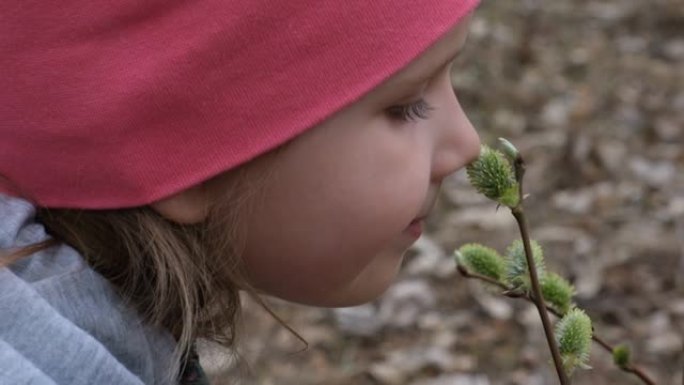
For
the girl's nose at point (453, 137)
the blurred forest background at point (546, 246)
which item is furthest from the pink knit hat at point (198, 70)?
the blurred forest background at point (546, 246)

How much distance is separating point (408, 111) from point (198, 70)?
12.4 inches

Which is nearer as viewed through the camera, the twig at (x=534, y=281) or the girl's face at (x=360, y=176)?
the twig at (x=534, y=281)

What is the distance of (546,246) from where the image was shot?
4035 millimetres

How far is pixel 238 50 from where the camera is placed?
1.67 m

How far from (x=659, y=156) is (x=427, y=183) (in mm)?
3010

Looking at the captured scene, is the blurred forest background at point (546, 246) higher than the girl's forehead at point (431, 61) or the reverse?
the reverse

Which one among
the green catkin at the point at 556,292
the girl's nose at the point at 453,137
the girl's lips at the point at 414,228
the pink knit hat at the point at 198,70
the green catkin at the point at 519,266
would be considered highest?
the pink knit hat at the point at 198,70

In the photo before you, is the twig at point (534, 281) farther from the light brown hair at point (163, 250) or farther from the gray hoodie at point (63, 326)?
the gray hoodie at point (63, 326)

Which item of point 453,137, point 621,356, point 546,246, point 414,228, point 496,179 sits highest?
point 496,179

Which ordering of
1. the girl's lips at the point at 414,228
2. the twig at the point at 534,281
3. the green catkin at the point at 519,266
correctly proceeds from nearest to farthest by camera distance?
the twig at the point at 534,281 → the green catkin at the point at 519,266 → the girl's lips at the point at 414,228

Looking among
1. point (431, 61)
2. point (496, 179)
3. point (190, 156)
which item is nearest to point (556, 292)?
point (496, 179)

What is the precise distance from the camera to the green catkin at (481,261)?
168 centimetres

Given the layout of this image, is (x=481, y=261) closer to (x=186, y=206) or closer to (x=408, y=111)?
(x=408, y=111)

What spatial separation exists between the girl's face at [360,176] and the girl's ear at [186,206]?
71 millimetres
